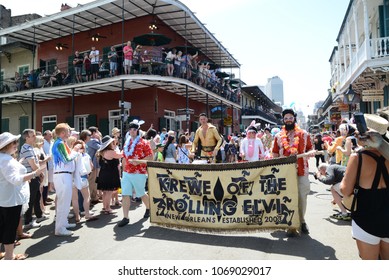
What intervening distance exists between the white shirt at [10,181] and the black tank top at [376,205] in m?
4.00

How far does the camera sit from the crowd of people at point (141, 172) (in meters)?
2.47

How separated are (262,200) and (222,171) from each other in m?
0.77

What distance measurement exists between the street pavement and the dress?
1.00 m

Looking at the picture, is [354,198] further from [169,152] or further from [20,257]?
[169,152]

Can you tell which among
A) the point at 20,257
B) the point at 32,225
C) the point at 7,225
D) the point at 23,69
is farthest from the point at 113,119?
the point at 7,225

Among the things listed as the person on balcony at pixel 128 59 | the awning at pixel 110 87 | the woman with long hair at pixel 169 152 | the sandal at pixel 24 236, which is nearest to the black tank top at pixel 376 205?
the sandal at pixel 24 236

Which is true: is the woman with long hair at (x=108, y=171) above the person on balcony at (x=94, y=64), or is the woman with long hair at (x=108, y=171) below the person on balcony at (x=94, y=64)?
below

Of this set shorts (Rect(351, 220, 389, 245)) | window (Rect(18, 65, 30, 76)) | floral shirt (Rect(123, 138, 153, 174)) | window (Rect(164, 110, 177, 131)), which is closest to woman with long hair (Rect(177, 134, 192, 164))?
floral shirt (Rect(123, 138, 153, 174))

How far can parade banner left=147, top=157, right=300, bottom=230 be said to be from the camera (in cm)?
434

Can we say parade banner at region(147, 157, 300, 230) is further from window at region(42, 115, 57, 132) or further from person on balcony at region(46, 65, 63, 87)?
window at region(42, 115, 57, 132)

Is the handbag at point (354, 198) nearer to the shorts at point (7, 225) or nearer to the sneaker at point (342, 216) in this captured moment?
the sneaker at point (342, 216)

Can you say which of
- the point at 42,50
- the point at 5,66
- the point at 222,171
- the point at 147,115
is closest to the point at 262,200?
the point at 222,171

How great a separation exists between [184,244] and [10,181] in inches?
101

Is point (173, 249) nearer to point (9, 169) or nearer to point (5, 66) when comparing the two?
point (9, 169)
